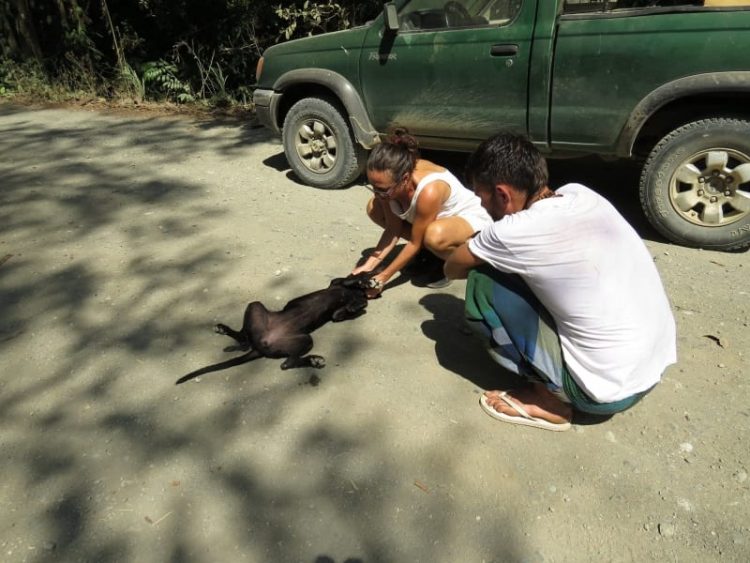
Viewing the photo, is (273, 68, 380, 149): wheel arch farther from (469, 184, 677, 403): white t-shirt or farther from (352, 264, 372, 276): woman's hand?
(469, 184, 677, 403): white t-shirt

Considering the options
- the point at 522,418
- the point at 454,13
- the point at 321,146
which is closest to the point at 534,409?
the point at 522,418

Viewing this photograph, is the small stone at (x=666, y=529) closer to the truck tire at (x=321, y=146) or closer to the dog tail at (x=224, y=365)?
the dog tail at (x=224, y=365)

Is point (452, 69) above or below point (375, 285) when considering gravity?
above

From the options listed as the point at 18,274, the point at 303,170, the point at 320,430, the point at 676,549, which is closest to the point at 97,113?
the point at 303,170

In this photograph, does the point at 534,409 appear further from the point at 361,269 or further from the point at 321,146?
the point at 321,146

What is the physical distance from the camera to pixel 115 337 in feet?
11.0

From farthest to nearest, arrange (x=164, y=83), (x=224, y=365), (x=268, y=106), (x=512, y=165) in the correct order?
(x=164, y=83) < (x=268, y=106) < (x=224, y=365) < (x=512, y=165)

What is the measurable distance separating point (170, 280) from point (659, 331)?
2.93m

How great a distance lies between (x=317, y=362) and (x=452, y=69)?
2.67 m

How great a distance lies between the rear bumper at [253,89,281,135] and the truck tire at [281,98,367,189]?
0.17m

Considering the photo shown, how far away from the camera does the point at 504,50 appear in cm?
432

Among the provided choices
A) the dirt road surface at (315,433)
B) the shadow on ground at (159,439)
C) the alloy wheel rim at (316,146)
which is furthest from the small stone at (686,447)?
the alloy wheel rim at (316,146)

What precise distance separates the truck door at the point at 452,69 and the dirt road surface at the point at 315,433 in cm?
125

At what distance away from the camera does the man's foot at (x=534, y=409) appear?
267cm
